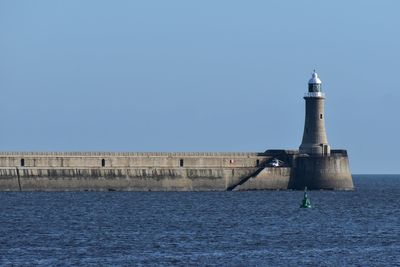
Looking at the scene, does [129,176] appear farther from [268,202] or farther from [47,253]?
[47,253]

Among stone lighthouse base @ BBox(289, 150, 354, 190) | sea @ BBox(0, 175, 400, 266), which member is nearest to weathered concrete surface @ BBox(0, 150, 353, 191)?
stone lighthouse base @ BBox(289, 150, 354, 190)

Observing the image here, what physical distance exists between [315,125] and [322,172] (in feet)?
14.6

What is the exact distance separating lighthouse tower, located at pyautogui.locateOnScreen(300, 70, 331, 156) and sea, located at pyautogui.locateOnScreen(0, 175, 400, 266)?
42.7 feet

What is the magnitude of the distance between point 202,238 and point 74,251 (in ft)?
29.0

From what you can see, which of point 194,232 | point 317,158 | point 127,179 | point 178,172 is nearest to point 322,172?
point 317,158

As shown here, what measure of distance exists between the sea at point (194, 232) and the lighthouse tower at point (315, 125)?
13013mm

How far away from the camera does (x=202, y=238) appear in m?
61.6

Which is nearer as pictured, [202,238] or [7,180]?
[202,238]

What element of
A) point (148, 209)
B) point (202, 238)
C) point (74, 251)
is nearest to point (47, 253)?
point (74, 251)

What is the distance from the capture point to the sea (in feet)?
173

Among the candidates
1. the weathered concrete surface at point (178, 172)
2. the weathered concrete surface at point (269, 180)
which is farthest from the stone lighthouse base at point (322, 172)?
the weathered concrete surface at point (269, 180)

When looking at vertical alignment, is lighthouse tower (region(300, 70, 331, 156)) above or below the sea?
above

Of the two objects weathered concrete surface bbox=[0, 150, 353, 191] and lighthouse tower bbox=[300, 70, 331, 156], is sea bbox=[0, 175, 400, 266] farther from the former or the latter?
lighthouse tower bbox=[300, 70, 331, 156]

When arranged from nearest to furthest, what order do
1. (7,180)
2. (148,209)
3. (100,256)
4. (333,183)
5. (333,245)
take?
1. (100,256)
2. (333,245)
3. (148,209)
4. (7,180)
5. (333,183)
